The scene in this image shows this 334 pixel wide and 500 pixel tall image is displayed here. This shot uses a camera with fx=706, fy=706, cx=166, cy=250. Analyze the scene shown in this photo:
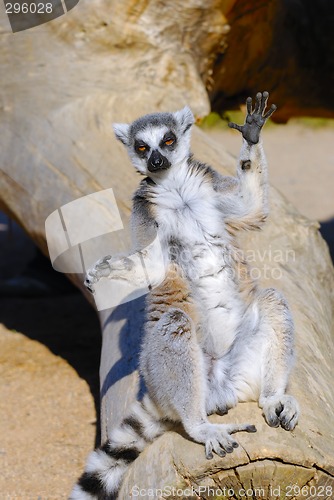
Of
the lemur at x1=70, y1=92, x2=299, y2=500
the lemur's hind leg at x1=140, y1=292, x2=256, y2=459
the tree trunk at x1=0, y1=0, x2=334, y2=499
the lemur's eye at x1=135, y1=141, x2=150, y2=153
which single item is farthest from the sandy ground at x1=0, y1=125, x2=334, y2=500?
the lemur's eye at x1=135, y1=141, x2=150, y2=153

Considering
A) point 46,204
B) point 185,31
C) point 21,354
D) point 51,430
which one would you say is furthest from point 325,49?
point 51,430

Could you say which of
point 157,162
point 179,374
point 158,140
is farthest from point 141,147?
point 179,374

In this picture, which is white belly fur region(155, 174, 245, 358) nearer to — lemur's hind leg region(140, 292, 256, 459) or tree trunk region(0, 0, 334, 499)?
lemur's hind leg region(140, 292, 256, 459)

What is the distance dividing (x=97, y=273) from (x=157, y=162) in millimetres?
652

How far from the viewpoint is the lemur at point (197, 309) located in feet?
9.86

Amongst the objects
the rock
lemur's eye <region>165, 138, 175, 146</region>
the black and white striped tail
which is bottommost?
the rock

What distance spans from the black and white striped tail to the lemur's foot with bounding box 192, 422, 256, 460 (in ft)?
0.98

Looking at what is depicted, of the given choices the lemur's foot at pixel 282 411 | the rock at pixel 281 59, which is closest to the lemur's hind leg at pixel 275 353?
the lemur's foot at pixel 282 411

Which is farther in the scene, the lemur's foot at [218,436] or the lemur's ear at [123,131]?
the lemur's ear at [123,131]

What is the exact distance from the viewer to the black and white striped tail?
303 centimetres

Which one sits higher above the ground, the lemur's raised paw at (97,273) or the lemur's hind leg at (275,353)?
the lemur's raised paw at (97,273)

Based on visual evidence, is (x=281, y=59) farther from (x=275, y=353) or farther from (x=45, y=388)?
(x=275, y=353)

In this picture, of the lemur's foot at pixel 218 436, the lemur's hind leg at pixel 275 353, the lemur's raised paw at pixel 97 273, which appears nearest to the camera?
the lemur's foot at pixel 218 436

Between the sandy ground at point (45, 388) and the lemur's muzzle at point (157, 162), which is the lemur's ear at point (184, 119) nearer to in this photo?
the lemur's muzzle at point (157, 162)
